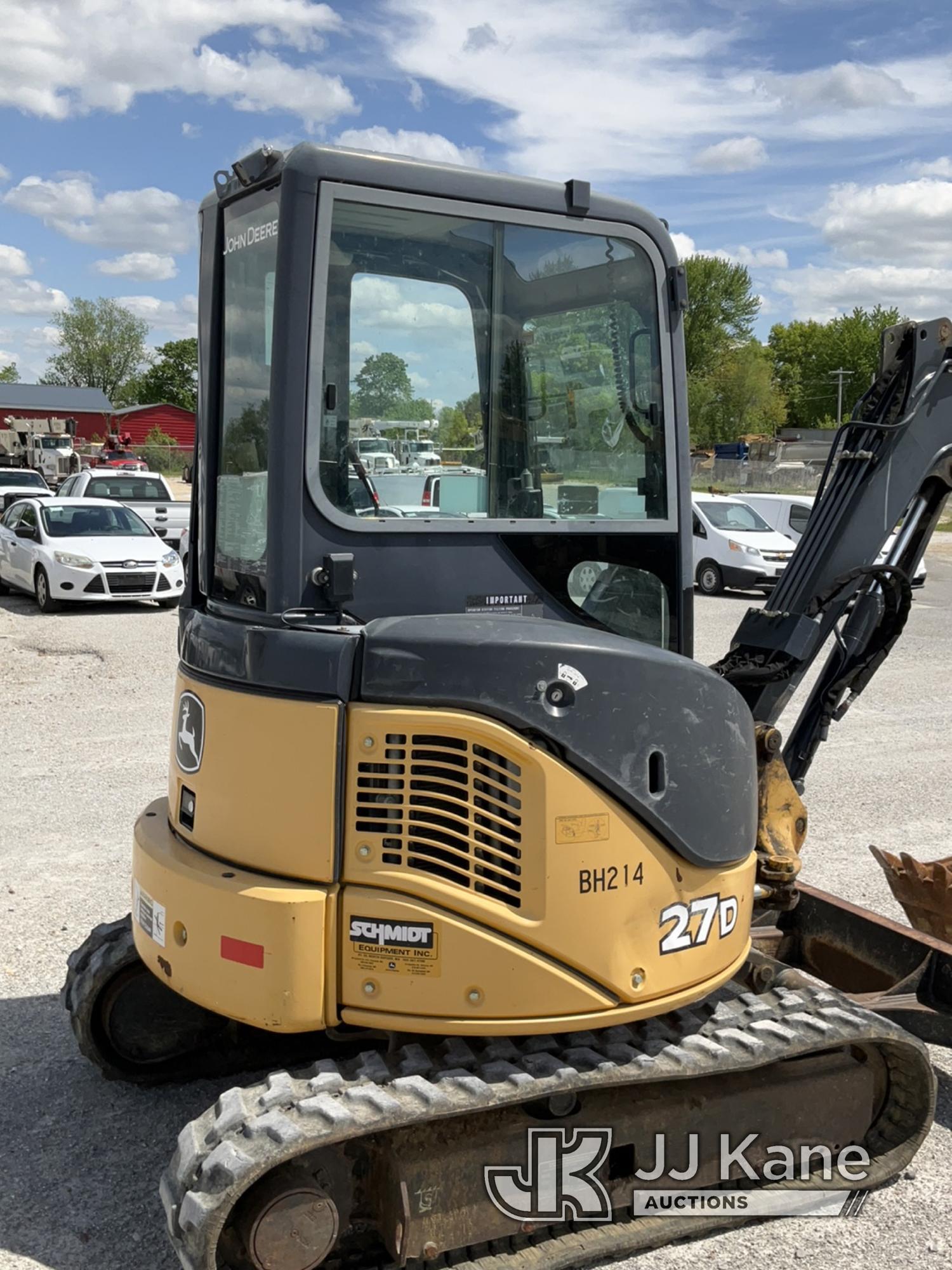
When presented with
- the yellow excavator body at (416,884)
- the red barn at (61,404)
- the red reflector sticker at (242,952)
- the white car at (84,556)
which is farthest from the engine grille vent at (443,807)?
the red barn at (61,404)

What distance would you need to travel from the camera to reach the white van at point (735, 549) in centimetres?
1925

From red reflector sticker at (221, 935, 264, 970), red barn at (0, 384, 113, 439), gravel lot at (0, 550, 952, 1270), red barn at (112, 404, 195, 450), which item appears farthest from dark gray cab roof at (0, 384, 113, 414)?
red reflector sticker at (221, 935, 264, 970)

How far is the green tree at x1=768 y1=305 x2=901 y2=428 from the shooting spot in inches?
4021

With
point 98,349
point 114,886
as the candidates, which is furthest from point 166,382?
point 114,886

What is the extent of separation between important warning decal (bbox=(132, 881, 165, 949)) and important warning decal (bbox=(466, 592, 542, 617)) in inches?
50.7

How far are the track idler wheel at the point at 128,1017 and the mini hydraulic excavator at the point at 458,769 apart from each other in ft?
1.97

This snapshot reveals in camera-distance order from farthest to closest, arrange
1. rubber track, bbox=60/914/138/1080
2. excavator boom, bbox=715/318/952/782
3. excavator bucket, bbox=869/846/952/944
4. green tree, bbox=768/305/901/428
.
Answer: green tree, bbox=768/305/901/428, excavator bucket, bbox=869/846/952/944, excavator boom, bbox=715/318/952/782, rubber track, bbox=60/914/138/1080

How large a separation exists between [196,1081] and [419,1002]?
1659 mm

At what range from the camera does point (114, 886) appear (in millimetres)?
6320

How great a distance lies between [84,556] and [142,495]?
5387mm

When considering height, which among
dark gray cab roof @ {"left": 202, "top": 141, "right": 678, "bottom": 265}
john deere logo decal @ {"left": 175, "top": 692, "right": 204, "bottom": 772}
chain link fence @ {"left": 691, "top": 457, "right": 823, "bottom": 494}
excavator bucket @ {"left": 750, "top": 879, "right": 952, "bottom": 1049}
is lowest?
excavator bucket @ {"left": 750, "top": 879, "right": 952, "bottom": 1049}

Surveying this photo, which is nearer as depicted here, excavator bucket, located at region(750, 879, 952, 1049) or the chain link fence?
excavator bucket, located at region(750, 879, 952, 1049)

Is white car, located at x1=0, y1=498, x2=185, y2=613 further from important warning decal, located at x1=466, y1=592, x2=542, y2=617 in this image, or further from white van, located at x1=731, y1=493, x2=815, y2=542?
important warning decal, located at x1=466, y1=592, x2=542, y2=617

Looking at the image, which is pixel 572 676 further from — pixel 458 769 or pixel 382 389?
pixel 382 389
